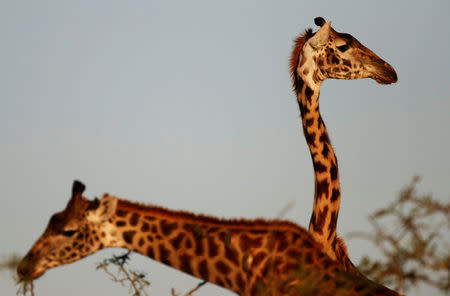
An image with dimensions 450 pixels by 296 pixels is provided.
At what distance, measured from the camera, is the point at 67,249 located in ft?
29.5

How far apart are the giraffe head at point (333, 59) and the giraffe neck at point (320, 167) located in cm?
17

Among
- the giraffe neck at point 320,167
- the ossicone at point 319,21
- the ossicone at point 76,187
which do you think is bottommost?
the ossicone at point 76,187

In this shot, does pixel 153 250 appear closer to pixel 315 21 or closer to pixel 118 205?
pixel 118 205

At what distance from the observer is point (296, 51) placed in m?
13.9

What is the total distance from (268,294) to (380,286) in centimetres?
134

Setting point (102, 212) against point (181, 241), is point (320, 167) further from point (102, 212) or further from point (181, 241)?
point (102, 212)

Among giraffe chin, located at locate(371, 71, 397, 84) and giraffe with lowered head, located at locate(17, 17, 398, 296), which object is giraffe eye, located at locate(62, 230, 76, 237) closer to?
giraffe with lowered head, located at locate(17, 17, 398, 296)

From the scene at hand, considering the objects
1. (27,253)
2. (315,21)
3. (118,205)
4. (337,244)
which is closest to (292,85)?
(315,21)

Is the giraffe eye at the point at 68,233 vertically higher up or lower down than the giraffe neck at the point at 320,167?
lower down

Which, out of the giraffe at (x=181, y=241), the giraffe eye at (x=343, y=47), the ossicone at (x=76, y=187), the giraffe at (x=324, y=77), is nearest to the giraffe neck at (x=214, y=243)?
the giraffe at (x=181, y=241)

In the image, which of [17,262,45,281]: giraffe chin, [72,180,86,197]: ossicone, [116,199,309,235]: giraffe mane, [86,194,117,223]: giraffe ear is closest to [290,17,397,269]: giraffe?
[116,199,309,235]: giraffe mane

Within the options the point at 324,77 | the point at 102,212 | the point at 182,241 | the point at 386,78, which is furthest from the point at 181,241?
the point at 386,78

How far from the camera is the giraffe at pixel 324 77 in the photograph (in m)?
12.2

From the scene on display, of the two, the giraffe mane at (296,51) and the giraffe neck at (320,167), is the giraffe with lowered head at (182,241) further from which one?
the giraffe mane at (296,51)
